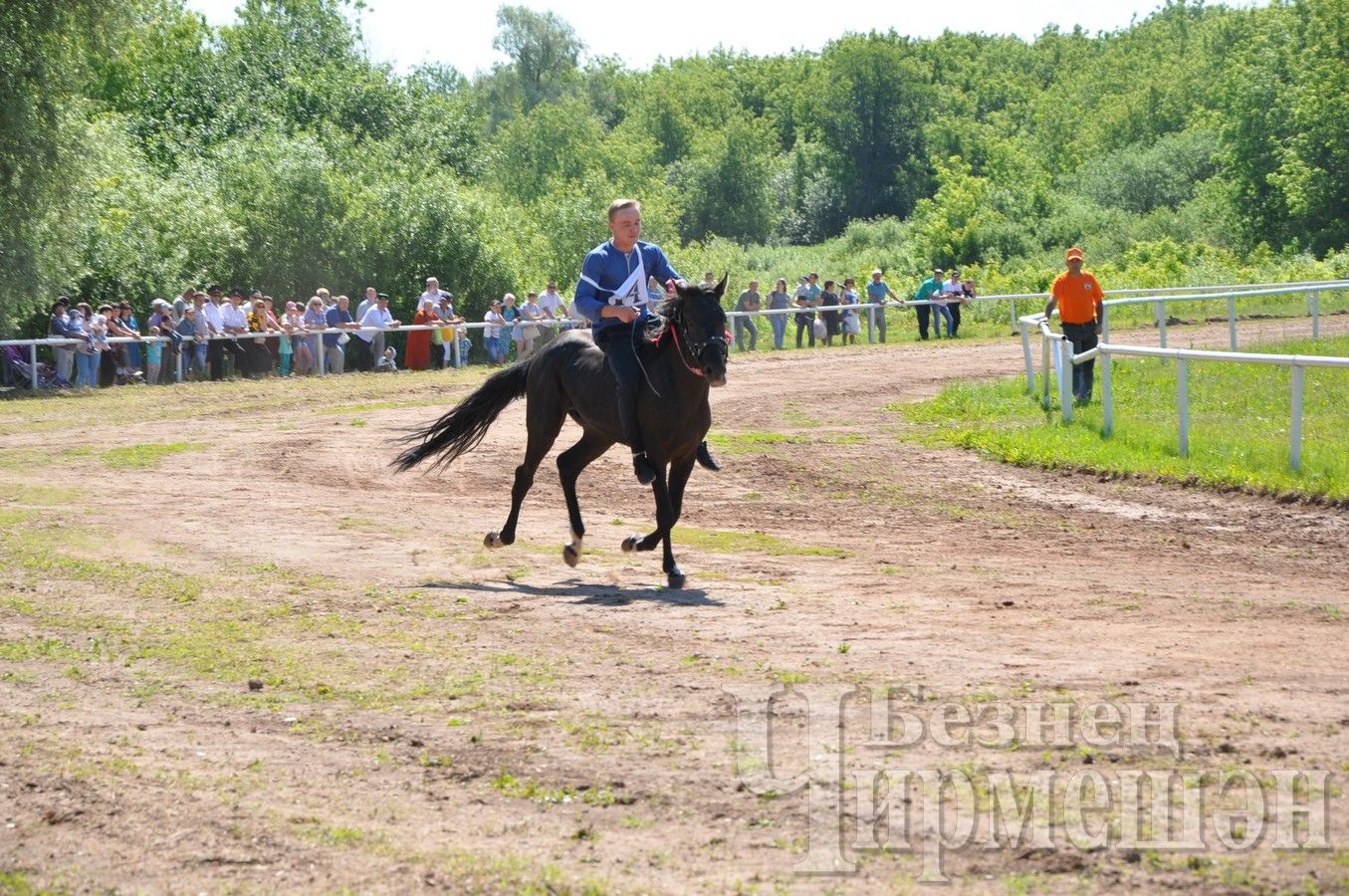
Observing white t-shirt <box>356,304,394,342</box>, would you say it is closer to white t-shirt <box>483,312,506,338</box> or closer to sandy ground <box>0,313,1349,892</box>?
white t-shirt <box>483,312,506,338</box>

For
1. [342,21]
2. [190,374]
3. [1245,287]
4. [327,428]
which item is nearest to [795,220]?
[342,21]

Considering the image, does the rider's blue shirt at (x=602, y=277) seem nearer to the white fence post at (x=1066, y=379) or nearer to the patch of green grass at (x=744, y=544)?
the patch of green grass at (x=744, y=544)

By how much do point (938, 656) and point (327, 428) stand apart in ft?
47.6

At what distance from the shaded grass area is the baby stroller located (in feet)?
53.5

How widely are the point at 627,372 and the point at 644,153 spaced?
8371 cm

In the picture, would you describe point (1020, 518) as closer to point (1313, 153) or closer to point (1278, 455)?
point (1278, 455)

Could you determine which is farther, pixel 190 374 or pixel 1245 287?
pixel 1245 287

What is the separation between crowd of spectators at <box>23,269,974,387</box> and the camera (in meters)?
27.6

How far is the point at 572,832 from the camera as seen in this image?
17.3ft

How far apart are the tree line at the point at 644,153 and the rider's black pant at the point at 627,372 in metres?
19.5

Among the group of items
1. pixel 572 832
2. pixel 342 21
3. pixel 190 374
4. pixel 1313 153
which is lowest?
pixel 572 832

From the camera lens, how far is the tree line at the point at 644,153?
31484 mm

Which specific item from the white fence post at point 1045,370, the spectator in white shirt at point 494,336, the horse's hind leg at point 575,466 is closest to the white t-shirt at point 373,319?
the spectator in white shirt at point 494,336

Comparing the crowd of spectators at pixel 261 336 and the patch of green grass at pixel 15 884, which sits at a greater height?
the crowd of spectators at pixel 261 336
